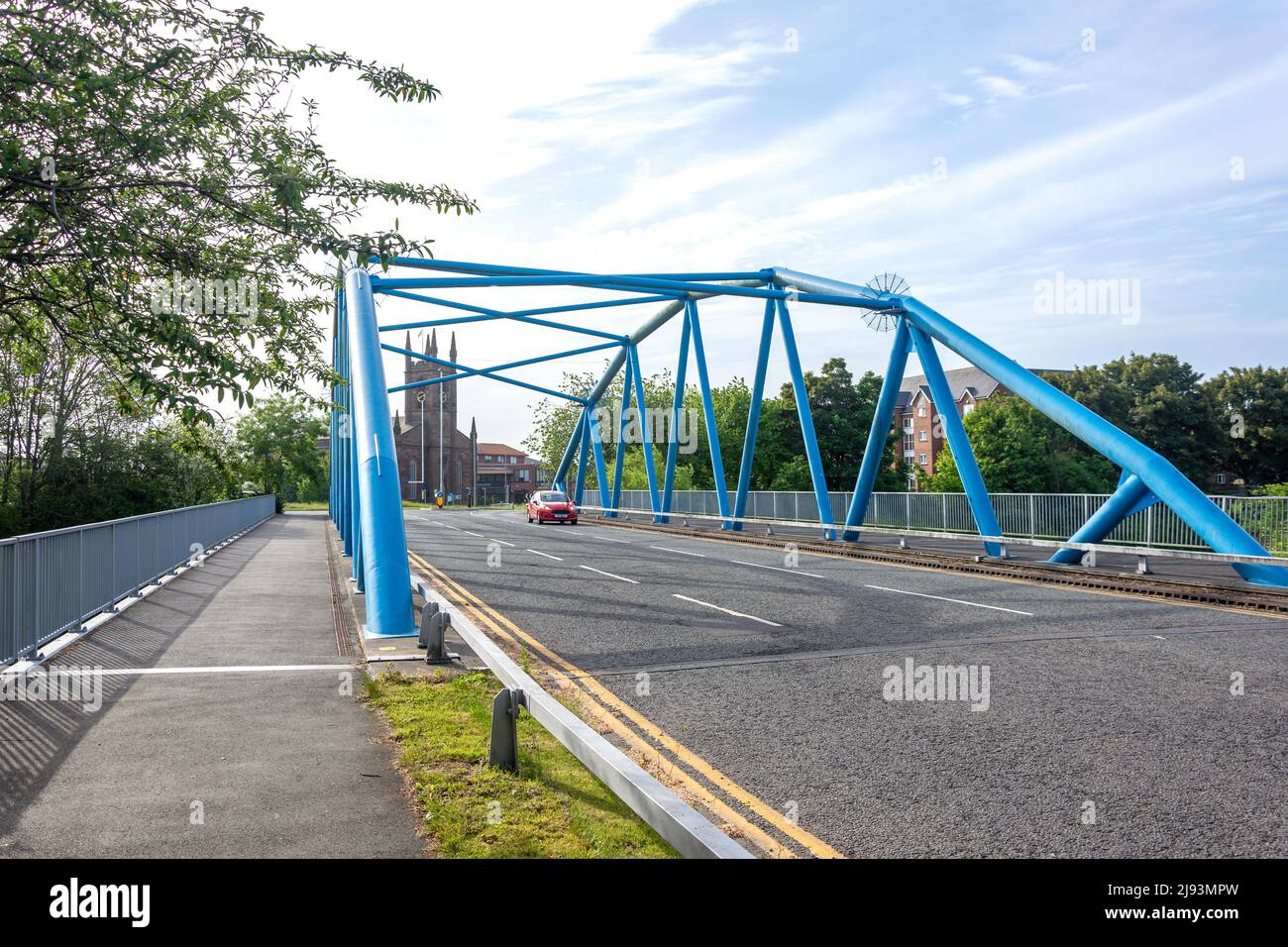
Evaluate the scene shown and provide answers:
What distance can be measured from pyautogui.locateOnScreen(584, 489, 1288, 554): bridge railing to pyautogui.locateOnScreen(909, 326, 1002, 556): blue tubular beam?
3263 millimetres

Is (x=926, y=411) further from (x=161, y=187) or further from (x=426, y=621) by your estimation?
(x=161, y=187)

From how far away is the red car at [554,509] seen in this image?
44.8 m

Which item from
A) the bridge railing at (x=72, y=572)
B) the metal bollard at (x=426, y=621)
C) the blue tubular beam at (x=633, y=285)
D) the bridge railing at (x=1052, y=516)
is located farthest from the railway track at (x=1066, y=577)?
the bridge railing at (x=72, y=572)

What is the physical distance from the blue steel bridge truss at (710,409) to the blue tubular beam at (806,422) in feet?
0.20

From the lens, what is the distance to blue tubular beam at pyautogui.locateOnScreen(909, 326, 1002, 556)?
20984mm

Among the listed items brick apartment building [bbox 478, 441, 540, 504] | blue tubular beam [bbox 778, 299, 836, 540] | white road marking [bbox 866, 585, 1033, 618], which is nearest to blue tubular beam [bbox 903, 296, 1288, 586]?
white road marking [bbox 866, 585, 1033, 618]

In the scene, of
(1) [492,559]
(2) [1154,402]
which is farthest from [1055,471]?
(1) [492,559]

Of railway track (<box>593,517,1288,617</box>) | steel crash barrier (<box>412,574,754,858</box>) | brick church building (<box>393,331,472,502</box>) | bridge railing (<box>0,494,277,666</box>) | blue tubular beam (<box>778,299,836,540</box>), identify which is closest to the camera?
steel crash barrier (<box>412,574,754,858</box>)

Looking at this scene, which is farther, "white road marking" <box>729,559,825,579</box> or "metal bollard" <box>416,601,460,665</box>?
"white road marking" <box>729,559,825,579</box>

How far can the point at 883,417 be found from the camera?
24609 mm

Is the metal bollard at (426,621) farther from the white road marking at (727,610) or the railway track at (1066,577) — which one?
the railway track at (1066,577)

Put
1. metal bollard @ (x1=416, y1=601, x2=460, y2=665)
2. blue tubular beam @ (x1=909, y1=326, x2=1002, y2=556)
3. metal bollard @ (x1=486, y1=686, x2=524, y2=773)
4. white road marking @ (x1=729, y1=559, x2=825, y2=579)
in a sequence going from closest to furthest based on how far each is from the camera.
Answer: metal bollard @ (x1=486, y1=686, x2=524, y2=773), metal bollard @ (x1=416, y1=601, x2=460, y2=665), white road marking @ (x1=729, y1=559, x2=825, y2=579), blue tubular beam @ (x1=909, y1=326, x2=1002, y2=556)

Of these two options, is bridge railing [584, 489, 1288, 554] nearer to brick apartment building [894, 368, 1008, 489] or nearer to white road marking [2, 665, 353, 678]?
white road marking [2, 665, 353, 678]
